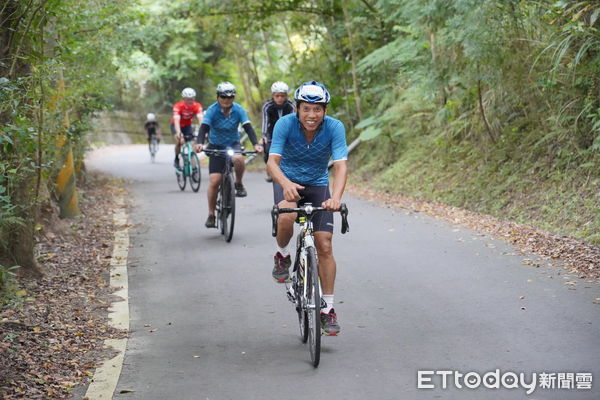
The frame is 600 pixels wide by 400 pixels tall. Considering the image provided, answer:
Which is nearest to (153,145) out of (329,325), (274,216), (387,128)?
(387,128)

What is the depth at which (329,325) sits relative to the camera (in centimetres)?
663

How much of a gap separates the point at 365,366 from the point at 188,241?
671 centimetres

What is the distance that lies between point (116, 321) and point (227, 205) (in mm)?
4457

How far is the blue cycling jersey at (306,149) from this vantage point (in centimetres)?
699

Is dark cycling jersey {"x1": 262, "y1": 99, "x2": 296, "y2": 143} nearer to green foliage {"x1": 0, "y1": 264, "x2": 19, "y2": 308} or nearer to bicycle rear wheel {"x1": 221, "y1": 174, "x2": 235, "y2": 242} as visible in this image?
bicycle rear wheel {"x1": 221, "y1": 174, "x2": 235, "y2": 242}

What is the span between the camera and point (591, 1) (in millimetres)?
12398

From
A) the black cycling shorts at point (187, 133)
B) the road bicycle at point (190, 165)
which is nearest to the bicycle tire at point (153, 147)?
the road bicycle at point (190, 165)

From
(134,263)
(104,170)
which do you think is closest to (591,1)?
(134,263)

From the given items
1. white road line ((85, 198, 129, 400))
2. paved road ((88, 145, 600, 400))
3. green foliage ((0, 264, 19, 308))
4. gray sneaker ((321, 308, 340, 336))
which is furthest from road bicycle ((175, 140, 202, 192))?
gray sneaker ((321, 308, 340, 336))

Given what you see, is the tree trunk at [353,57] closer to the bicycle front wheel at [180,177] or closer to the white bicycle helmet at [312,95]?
the bicycle front wheel at [180,177]

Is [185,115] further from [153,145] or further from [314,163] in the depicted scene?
[153,145]

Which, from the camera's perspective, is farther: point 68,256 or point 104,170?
point 104,170

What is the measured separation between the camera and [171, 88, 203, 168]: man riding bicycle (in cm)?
1802

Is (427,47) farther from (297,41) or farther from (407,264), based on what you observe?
(297,41)
